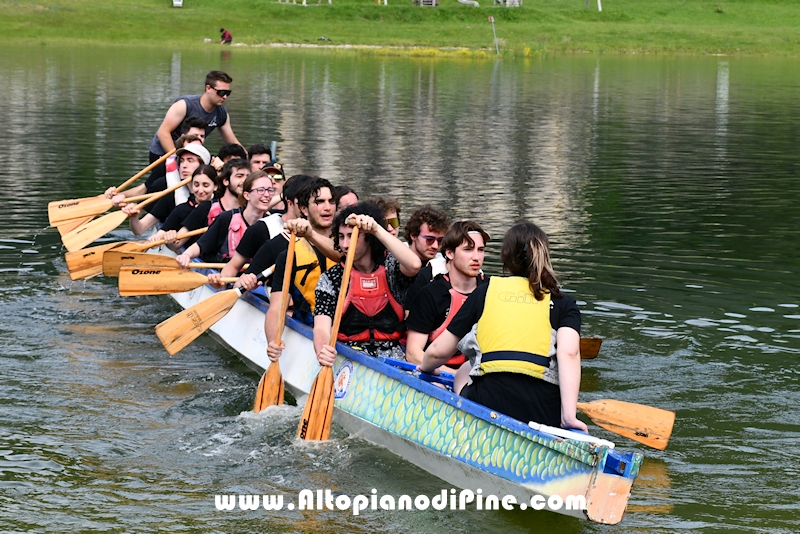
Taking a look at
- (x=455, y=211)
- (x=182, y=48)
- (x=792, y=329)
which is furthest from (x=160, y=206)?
(x=182, y=48)

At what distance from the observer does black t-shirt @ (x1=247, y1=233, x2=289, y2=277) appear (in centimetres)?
1052

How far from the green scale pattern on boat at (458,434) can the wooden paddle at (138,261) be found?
133 inches

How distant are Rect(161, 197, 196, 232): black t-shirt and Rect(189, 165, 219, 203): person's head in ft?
0.51

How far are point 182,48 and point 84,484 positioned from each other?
5739 centimetres

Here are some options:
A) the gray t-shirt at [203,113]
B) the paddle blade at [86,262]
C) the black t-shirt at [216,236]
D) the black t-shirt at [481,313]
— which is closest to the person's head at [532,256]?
the black t-shirt at [481,313]

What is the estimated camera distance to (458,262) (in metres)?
8.50

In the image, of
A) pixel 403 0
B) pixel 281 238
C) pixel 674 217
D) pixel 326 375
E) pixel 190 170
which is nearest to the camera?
pixel 326 375

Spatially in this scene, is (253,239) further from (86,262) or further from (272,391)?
(86,262)

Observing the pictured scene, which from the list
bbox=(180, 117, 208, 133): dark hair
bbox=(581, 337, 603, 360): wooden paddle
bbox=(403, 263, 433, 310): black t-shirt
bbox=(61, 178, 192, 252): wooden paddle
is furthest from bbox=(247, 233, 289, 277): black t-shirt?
bbox=(180, 117, 208, 133): dark hair

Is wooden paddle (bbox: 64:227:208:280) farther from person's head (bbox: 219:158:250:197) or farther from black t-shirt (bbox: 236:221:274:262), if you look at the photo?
black t-shirt (bbox: 236:221:274:262)

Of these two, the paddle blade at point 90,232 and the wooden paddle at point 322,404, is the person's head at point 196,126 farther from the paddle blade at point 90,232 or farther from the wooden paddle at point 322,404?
the wooden paddle at point 322,404

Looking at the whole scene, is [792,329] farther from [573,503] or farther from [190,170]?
[190,170]

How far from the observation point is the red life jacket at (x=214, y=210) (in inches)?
518

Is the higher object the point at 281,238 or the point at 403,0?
the point at 403,0
